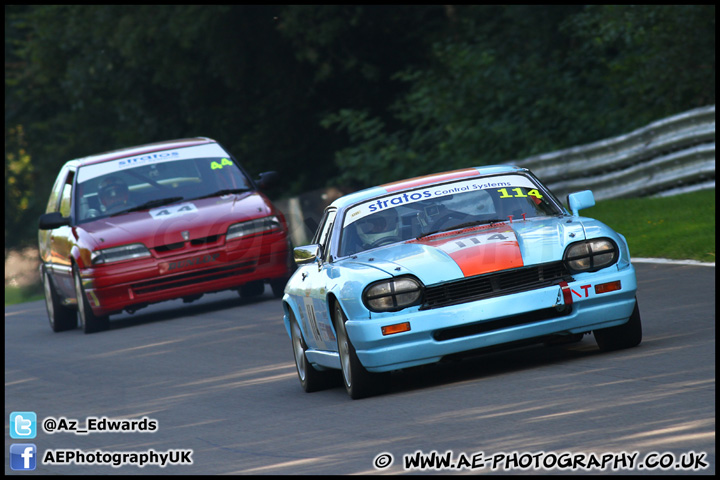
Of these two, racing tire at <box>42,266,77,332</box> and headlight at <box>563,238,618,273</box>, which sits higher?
headlight at <box>563,238,618,273</box>

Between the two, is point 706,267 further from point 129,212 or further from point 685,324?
point 129,212

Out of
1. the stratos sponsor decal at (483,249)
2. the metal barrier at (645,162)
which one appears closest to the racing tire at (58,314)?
the metal barrier at (645,162)

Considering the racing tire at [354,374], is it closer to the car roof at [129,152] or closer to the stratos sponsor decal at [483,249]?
the stratos sponsor decal at [483,249]

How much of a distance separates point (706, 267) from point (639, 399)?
5932mm

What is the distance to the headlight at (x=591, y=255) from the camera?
834cm

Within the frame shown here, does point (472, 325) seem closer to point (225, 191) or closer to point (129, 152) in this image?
point (225, 191)

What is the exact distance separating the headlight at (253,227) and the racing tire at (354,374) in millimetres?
6667

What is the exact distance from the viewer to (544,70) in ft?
84.9

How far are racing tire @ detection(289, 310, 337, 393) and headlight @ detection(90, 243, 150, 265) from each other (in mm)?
5614

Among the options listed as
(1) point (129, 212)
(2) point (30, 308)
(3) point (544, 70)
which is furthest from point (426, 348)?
(3) point (544, 70)

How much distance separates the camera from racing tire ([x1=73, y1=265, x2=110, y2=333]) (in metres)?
15.2

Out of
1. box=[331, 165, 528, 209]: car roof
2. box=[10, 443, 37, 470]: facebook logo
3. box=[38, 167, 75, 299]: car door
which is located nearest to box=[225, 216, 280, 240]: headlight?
box=[38, 167, 75, 299]: car door

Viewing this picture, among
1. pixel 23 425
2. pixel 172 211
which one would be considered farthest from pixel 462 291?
pixel 172 211

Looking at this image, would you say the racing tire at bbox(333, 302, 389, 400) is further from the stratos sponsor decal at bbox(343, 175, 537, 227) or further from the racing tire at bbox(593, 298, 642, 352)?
the racing tire at bbox(593, 298, 642, 352)
